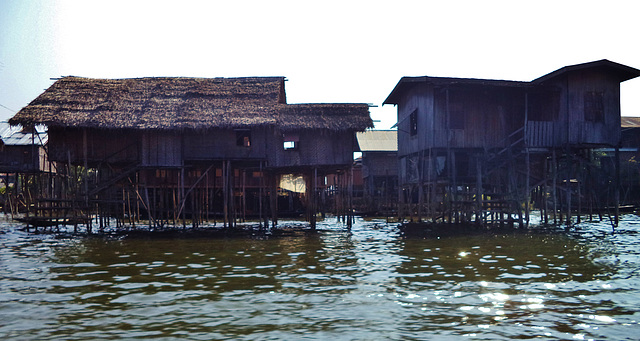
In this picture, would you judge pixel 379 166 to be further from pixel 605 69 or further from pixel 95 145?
pixel 95 145

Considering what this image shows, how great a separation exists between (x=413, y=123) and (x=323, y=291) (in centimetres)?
1658

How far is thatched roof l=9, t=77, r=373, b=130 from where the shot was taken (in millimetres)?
21656

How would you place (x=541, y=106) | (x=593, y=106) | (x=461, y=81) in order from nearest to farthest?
(x=461, y=81)
(x=593, y=106)
(x=541, y=106)

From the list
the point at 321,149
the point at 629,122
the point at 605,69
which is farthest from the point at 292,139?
the point at 629,122

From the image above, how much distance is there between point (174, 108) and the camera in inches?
901

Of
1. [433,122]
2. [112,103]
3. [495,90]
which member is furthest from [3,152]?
[495,90]

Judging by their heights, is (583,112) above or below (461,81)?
below

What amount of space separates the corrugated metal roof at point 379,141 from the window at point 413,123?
11.8 meters

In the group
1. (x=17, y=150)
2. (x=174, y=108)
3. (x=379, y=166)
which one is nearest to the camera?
(x=174, y=108)

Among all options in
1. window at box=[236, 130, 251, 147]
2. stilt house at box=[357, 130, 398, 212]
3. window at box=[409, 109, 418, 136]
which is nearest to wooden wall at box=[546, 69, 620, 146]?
window at box=[409, 109, 418, 136]

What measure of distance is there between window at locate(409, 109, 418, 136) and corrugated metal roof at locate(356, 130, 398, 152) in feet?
38.6

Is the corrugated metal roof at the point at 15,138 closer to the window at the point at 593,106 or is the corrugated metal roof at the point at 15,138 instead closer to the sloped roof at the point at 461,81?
the sloped roof at the point at 461,81

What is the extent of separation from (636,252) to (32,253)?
614 inches

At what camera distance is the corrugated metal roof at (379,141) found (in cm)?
3747
